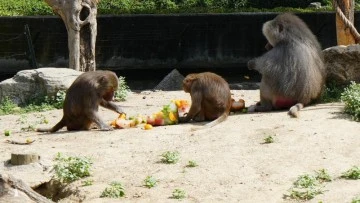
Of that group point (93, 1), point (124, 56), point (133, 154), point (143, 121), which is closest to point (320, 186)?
point (133, 154)

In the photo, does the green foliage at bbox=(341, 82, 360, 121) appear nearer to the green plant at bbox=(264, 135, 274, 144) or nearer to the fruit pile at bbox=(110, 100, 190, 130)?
the green plant at bbox=(264, 135, 274, 144)

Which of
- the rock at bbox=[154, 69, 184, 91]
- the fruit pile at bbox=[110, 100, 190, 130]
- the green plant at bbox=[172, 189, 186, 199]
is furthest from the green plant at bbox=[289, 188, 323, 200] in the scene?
the rock at bbox=[154, 69, 184, 91]

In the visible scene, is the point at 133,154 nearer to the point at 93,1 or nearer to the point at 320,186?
the point at 320,186

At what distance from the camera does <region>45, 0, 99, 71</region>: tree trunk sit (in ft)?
51.1

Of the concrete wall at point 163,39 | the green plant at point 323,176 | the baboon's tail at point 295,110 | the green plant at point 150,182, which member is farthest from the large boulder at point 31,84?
the green plant at point 323,176

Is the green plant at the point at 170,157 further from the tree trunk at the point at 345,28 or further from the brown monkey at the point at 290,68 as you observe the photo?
the tree trunk at the point at 345,28

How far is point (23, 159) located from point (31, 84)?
5.50 meters

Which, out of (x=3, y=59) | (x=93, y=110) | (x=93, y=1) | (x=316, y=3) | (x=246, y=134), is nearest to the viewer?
(x=246, y=134)

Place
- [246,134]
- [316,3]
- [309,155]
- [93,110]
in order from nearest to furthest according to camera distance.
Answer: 1. [309,155]
2. [246,134]
3. [93,110]
4. [316,3]

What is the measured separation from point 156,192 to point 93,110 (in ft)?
11.6

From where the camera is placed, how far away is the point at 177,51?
64.6 feet

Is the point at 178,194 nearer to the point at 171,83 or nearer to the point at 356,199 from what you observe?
the point at 356,199

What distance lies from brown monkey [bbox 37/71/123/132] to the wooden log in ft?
7.06

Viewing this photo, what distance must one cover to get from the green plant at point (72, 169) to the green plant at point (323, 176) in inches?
110
